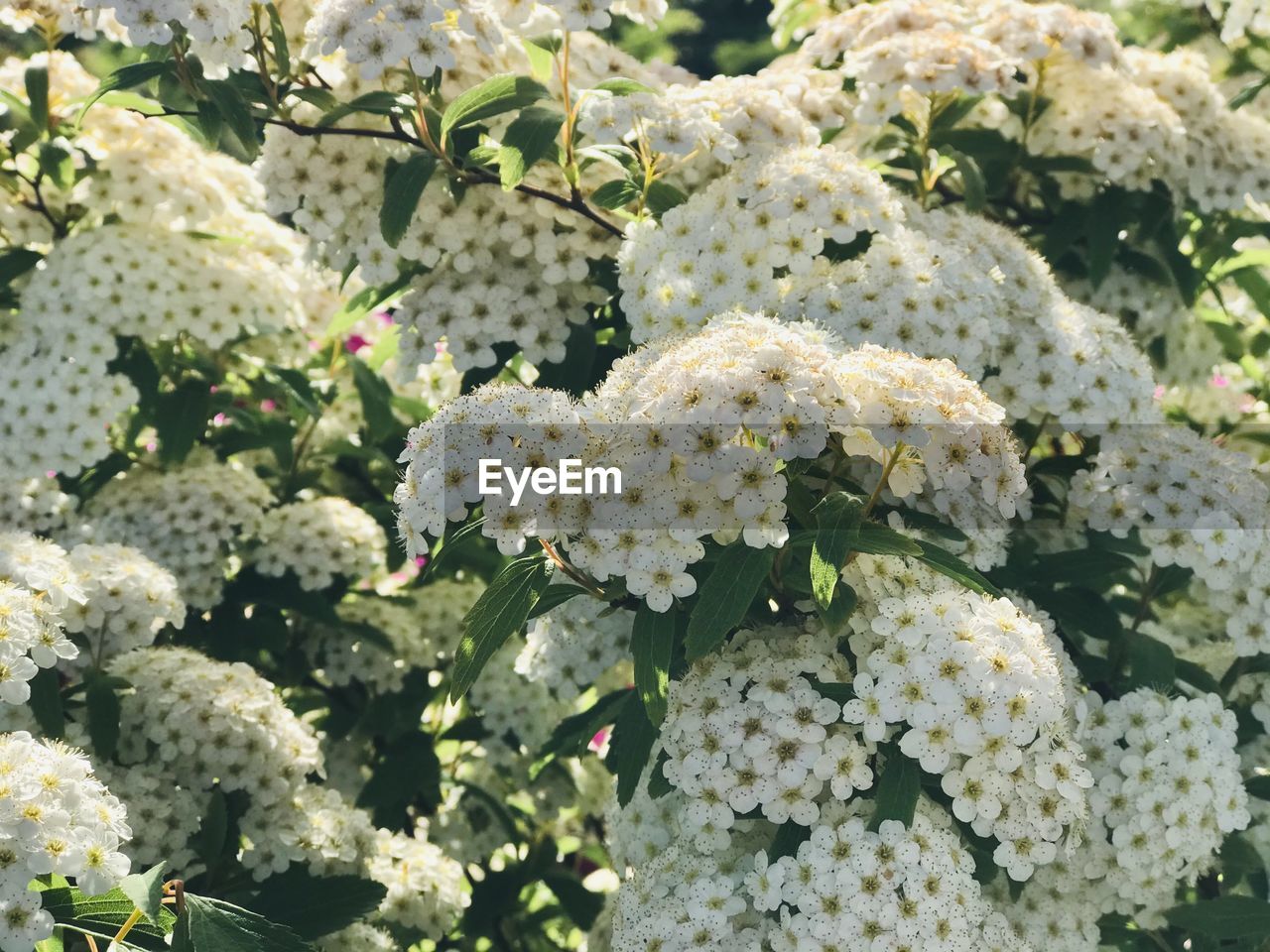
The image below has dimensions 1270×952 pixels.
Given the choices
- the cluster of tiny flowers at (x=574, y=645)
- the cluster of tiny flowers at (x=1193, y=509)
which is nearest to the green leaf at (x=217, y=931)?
the cluster of tiny flowers at (x=574, y=645)

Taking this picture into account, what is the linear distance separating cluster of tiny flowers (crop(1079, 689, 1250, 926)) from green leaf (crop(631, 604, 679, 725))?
88 cm

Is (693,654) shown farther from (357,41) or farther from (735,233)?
(357,41)

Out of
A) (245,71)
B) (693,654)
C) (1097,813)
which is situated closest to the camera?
(693,654)

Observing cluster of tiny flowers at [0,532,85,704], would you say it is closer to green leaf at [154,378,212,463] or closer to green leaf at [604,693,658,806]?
green leaf at [154,378,212,463]

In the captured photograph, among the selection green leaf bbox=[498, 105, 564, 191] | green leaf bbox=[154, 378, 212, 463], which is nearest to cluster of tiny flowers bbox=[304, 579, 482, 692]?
green leaf bbox=[154, 378, 212, 463]

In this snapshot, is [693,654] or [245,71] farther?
[245,71]

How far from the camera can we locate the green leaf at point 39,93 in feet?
12.6

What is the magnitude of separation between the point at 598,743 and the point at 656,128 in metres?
2.47

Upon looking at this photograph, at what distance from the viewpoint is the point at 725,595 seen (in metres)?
2.47

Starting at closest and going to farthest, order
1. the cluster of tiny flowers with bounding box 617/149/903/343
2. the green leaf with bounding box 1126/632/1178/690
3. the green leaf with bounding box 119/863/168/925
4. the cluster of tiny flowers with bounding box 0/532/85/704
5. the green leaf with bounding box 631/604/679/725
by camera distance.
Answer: the green leaf with bounding box 119/863/168/925 < the green leaf with bounding box 631/604/679/725 < the cluster of tiny flowers with bounding box 0/532/85/704 < the green leaf with bounding box 1126/632/1178/690 < the cluster of tiny flowers with bounding box 617/149/903/343

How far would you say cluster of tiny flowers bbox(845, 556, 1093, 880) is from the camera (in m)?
2.42

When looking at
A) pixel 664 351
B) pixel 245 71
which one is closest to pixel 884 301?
pixel 664 351

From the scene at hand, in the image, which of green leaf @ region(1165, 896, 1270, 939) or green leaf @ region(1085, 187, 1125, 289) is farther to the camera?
green leaf @ region(1085, 187, 1125, 289)

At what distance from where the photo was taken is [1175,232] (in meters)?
4.13
